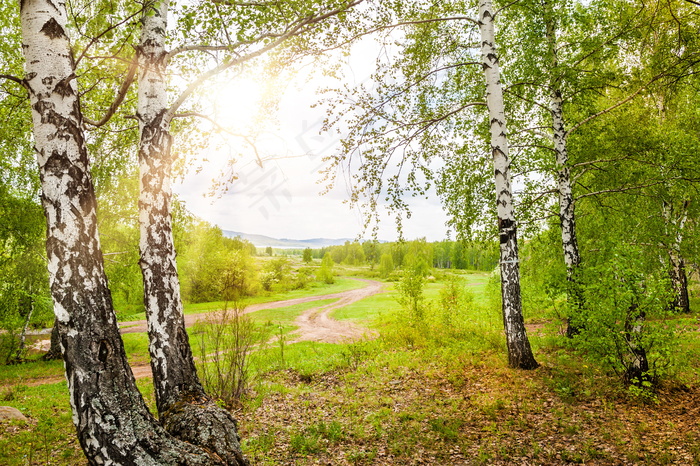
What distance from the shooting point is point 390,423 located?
559 cm

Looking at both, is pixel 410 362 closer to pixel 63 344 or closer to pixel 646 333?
pixel 646 333

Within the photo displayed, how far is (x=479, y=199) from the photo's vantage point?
9.20m

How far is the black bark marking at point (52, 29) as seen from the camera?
9.58 feet

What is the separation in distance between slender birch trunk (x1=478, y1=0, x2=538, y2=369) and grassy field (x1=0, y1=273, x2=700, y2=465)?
2.05 ft

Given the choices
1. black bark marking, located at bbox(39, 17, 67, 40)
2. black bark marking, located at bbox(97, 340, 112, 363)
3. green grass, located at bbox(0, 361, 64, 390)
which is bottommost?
green grass, located at bbox(0, 361, 64, 390)

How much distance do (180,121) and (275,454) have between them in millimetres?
6863

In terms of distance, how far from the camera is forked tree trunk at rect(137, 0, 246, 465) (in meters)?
3.88

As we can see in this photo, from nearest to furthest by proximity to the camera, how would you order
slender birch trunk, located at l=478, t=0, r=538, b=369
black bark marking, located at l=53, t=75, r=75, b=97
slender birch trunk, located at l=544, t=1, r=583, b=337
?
black bark marking, located at l=53, t=75, r=75, b=97
slender birch trunk, located at l=478, t=0, r=538, b=369
slender birch trunk, located at l=544, t=1, r=583, b=337

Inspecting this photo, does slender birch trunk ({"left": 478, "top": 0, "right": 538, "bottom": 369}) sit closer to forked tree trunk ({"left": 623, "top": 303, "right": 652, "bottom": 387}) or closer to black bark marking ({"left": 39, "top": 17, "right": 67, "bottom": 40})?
forked tree trunk ({"left": 623, "top": 303, "right": 652, "bottom": 387})

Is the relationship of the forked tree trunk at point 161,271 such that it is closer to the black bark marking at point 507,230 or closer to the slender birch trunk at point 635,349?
the black bark marking at point 507,230

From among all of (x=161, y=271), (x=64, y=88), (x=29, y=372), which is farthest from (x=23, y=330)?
(x=64, y=88)

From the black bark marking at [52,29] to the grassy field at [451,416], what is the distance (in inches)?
206

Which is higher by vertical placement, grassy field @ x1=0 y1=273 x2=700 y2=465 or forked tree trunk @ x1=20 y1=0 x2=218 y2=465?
forked tree trunk @ x1=20 y1=0 x2=218 y2=465

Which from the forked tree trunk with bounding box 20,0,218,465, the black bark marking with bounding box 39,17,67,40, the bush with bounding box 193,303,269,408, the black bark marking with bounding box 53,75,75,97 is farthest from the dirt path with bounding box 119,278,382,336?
the black bark marking with bounding box 39,17,67,40
